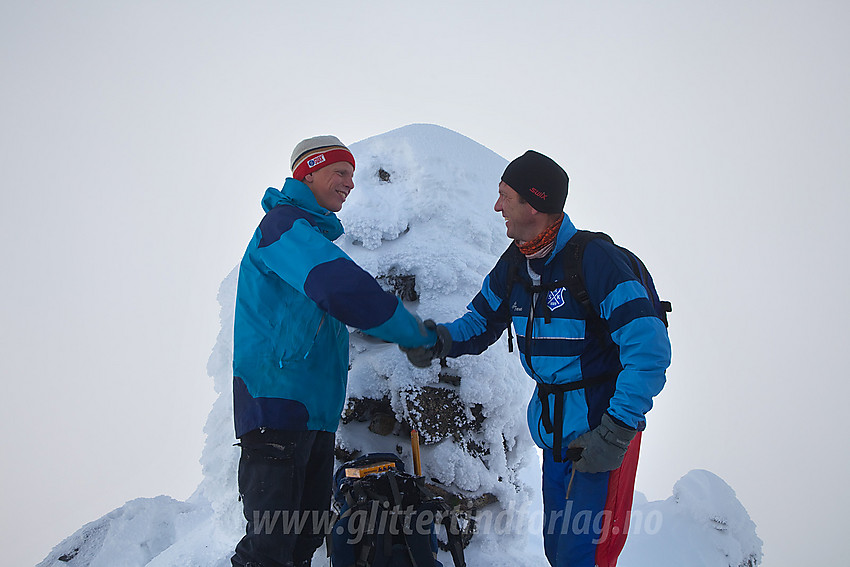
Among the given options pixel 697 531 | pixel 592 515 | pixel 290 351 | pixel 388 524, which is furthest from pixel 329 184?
pixel 697 531

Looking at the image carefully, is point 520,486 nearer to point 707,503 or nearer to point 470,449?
point 470,449

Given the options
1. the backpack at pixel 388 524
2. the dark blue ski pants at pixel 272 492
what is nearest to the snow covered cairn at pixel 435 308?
the backpack at pixel 388 524

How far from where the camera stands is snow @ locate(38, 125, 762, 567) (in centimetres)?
304

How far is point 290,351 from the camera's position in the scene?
81.4 inches

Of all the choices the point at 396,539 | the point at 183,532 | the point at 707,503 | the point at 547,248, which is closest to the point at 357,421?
the point at 396,539

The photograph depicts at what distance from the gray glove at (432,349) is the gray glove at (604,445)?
0.74 meters

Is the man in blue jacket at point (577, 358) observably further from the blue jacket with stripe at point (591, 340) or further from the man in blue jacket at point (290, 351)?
the man in blue jacket at point (290, 351)

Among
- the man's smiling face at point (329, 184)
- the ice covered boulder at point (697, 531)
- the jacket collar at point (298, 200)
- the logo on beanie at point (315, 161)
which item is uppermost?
the logo on beanie at point (315, 161)

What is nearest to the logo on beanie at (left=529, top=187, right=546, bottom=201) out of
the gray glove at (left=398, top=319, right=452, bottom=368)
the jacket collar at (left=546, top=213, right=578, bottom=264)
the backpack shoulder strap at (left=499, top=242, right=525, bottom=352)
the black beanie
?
the black beanie

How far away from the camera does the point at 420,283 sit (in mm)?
3271

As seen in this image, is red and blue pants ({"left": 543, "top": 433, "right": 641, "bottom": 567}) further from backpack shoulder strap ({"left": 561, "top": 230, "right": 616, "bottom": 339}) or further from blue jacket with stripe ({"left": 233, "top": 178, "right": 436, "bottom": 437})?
blue jacket with stripe ({"left": 233, "top": 178, "right": 436, "bottom": 437})

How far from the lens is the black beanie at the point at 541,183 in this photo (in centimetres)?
219

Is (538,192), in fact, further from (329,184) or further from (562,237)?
(329,184)

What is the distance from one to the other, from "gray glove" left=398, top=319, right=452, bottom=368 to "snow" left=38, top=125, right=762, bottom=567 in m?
0.65
